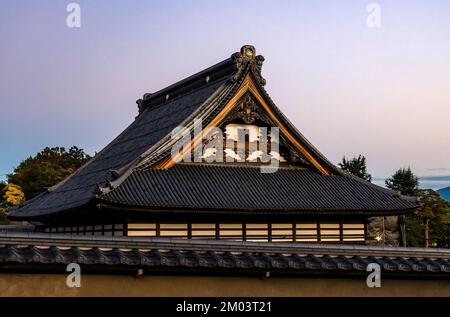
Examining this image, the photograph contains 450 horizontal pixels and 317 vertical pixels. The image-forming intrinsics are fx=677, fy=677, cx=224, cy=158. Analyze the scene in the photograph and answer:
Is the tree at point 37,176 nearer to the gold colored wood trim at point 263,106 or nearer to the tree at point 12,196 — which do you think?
A: the tree at point 12,196

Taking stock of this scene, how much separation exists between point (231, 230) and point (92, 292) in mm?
14087

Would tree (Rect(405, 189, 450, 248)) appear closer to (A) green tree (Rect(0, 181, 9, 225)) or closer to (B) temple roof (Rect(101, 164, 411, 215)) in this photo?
(A) green tree (Rect(0, 181, 9, 225))

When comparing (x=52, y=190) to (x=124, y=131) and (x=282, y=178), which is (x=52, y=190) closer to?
(x=124, y=131)

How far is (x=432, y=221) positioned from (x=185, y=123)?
4927cm


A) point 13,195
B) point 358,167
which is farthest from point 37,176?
point 358,167

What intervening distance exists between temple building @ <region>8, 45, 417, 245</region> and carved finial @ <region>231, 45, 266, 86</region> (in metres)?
0.04

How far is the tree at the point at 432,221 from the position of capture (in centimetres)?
6806

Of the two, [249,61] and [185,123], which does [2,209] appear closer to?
[185,123]

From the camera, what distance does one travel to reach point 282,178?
27.8 metres

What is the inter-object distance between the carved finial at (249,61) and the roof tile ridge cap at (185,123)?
787 mm

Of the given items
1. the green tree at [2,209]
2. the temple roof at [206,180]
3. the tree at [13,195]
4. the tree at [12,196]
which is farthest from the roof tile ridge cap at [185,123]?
the tree at [13,195]

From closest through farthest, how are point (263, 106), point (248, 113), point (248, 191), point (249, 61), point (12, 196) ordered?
point (248, 191), point (248, 113), point (263, 106), point (249, 61), point (12, 196)

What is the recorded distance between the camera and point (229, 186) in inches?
1024
